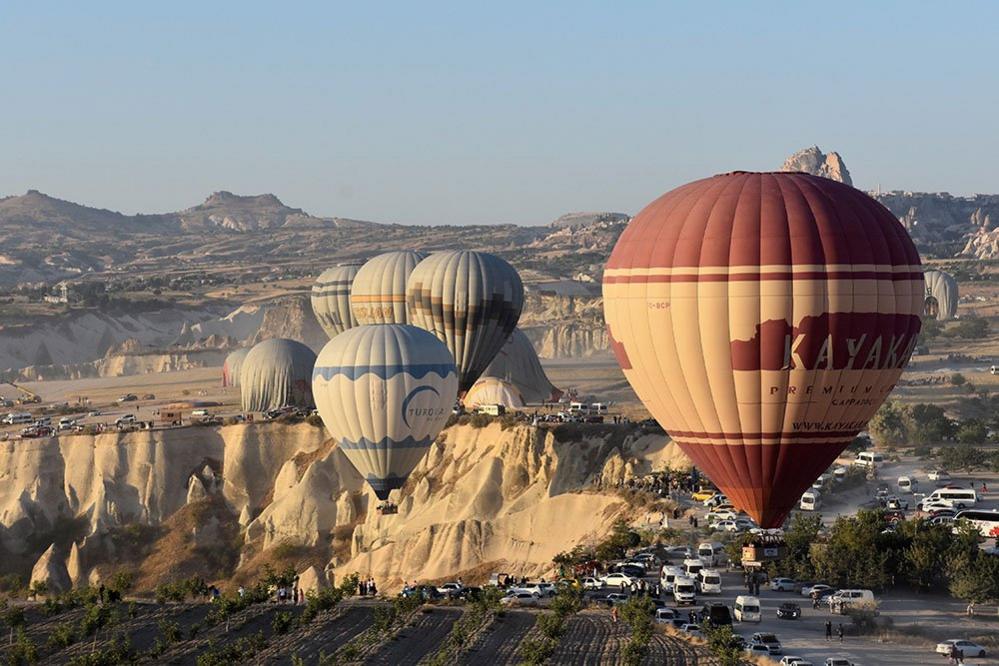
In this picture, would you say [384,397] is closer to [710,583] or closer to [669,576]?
[669,576]

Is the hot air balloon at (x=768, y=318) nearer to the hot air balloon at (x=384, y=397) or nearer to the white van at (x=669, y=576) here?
the white van at (x=669, y=576)

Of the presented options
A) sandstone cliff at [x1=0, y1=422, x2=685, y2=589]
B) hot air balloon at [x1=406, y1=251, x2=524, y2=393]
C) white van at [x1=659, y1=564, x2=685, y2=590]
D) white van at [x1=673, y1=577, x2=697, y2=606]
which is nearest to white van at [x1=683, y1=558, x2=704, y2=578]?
white van at [x1=659, y1=564, x2=685, y2=590]

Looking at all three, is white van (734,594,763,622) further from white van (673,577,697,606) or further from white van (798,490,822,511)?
white van (798,490,822,511)

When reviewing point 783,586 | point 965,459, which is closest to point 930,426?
point 965,459

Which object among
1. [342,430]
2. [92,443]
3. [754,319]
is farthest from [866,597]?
[92,443]

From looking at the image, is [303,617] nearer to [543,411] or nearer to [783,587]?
[783,587]
